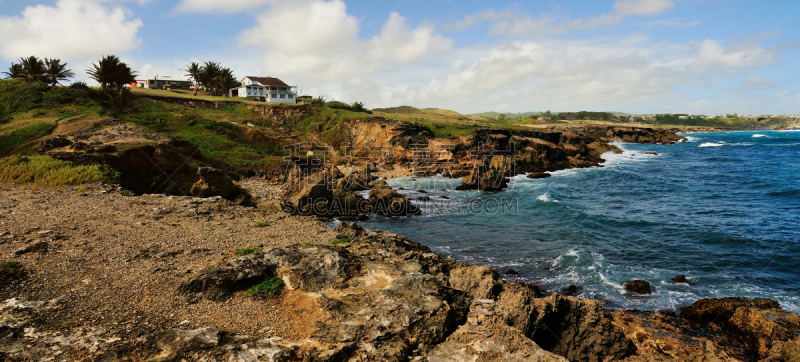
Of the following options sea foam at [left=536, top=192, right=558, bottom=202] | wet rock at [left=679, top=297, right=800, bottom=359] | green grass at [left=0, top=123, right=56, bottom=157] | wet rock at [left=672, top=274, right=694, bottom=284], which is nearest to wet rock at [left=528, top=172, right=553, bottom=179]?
sea foam at [left=536, top=192, right=558, bottom=202]

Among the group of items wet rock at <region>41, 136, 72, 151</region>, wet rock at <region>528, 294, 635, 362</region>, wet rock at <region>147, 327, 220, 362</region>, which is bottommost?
wet rock at <region>528, 294, 635, 362</region>

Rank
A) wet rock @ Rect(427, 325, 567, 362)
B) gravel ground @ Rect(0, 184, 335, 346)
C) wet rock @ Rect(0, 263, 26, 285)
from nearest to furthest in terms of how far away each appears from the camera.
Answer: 1. wet rock @ Rect(427, 325, 567, 362)
2. gravel ground @ Rect(0, 184, 335, 346)
3. wet rock @ Rect(0, 263, 26, 285)

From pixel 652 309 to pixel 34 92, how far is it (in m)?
54.7

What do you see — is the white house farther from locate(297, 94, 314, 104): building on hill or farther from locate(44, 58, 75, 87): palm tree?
locate(44, 58, 75, 87): palm tree

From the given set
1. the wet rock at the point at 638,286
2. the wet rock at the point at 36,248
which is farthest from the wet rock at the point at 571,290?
the wet rock at the point at 36,248

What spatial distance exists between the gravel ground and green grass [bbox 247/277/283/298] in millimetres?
277

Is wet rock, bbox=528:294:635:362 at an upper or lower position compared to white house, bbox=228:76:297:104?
lower

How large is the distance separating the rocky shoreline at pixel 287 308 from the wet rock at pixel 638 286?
175 centimetres

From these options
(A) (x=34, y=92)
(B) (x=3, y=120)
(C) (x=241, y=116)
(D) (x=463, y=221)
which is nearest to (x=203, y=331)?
(D) (x=463, y=221)

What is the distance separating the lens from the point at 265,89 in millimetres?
70375

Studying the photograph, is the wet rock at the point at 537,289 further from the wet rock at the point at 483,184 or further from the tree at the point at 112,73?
the tree at the point at 112,73

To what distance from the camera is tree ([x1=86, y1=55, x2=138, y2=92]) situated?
1767 inches

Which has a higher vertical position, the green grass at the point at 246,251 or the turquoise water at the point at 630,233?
the green grass at the point at 246,251

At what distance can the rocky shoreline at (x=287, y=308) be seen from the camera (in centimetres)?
721
